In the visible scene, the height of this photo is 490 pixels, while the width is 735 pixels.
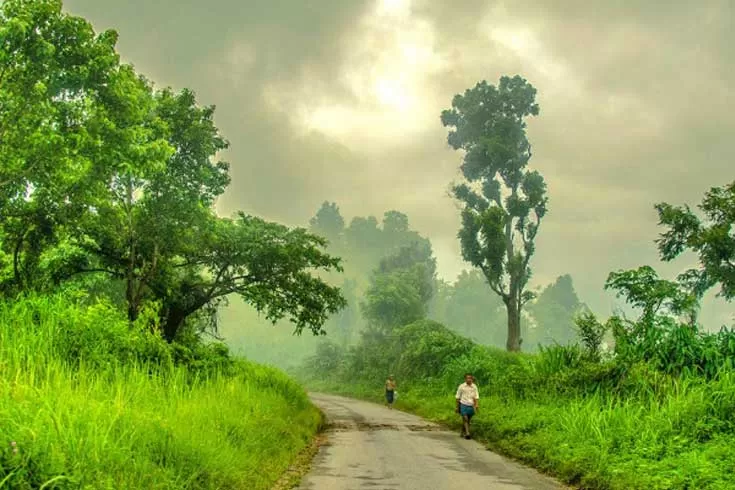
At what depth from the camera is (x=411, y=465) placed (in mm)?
11930

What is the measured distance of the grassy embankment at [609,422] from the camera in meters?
9.66

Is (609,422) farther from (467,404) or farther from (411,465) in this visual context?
(467,404)

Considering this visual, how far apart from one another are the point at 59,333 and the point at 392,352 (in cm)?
3793

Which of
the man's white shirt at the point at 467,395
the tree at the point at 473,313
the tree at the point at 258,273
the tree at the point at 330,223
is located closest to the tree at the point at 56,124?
the tree at the point at 258,273

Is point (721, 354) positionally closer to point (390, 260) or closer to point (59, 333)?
point (59, 333)

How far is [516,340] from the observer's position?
126ft

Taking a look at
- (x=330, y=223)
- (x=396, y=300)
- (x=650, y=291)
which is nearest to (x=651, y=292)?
(x=650, y=291)

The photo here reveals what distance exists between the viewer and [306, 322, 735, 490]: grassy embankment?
9.66m

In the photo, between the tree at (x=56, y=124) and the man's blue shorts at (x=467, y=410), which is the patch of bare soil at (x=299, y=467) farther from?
the tree at (x=56, y=124)

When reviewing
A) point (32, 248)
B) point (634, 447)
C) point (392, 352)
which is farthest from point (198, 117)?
point (392, 352)

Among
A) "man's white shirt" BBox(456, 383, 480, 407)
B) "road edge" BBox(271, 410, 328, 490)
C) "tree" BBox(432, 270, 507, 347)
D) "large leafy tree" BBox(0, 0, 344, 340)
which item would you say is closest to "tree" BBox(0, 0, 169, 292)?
"large leafy tree" BBox(0, 0, 344, 340)

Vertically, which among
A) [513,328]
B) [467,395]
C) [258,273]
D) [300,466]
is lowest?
[300,466]

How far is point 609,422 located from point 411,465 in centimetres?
451

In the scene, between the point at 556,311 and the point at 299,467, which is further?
the point at 556,311
